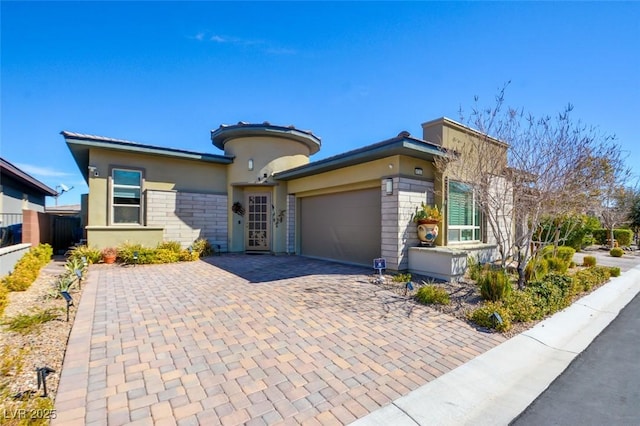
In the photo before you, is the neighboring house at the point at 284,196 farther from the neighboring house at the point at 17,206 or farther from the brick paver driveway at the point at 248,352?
the brick paver driveway at the point at 248,352

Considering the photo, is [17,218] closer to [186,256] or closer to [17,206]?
[17,206]

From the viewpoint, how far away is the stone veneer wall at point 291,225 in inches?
483

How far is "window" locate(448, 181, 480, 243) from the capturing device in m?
9.12

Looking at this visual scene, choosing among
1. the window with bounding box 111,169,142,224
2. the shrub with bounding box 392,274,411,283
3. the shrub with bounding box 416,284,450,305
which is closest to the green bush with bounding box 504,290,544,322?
the shrub with bounding box 416,284,450,305

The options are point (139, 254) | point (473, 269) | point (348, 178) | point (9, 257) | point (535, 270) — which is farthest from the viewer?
point (139, 254)

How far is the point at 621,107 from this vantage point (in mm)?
7758

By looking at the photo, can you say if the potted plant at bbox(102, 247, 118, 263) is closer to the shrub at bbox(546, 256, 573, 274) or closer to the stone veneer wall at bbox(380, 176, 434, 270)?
the stone veneer wall at bbox(380, 176, 434, 270)

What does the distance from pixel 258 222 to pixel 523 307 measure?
9.98 m

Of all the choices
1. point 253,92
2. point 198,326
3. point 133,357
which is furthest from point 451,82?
point 133,357

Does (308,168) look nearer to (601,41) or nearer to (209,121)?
(209,121)

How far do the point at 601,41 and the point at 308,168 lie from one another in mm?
8286

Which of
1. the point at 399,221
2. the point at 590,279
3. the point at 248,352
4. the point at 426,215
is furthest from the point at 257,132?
the point at 590,279

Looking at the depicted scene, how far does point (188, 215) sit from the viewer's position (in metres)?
11.7

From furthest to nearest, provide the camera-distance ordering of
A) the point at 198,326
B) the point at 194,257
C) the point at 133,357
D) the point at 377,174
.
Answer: the point at 194,257 → the point at 377,174 → the point at 198,326 → the point at 133,357
